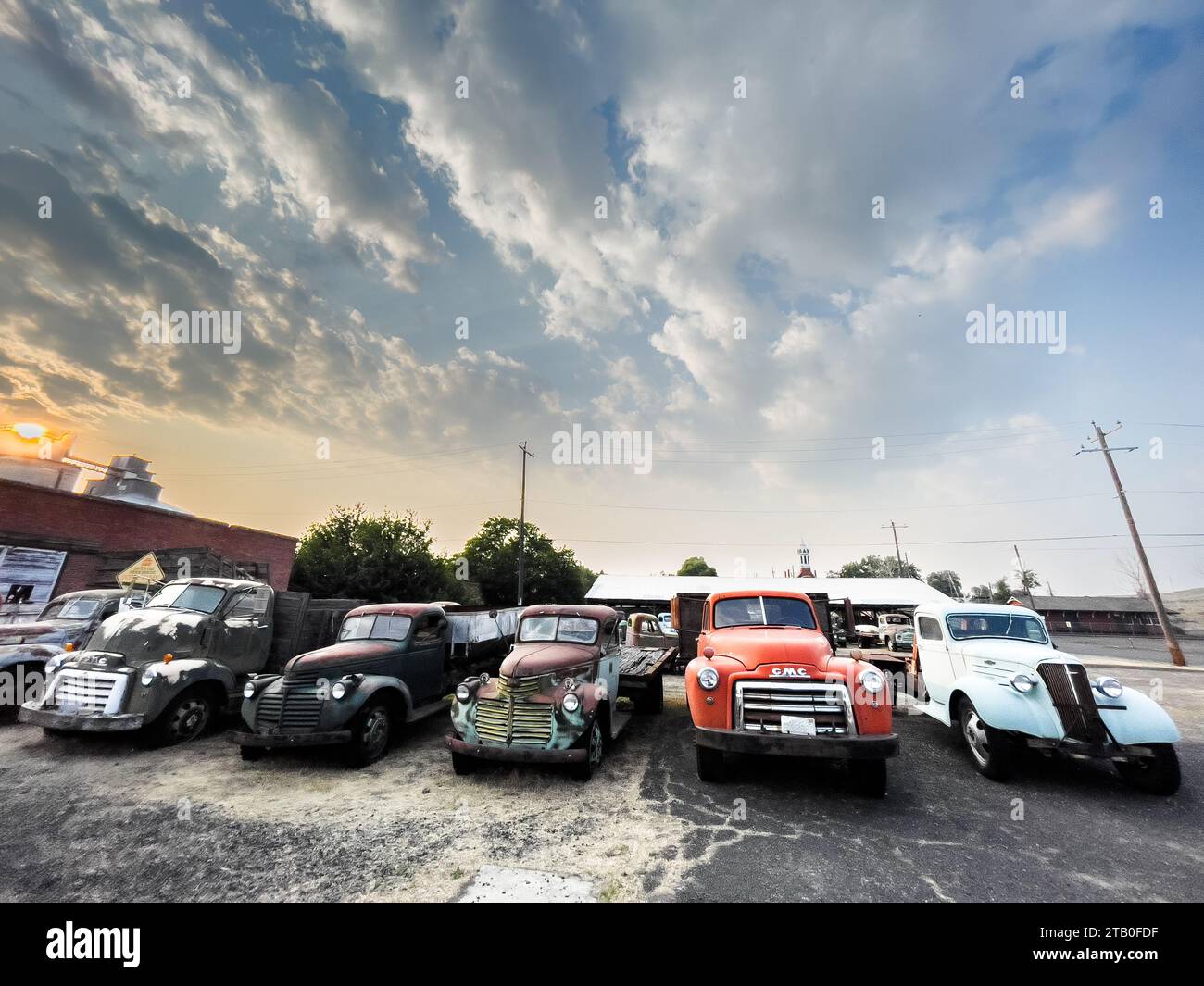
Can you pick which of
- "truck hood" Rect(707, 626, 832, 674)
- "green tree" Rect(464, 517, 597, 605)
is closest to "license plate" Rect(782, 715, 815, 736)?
"truck hood" Rect(707, 626, 832, 674)

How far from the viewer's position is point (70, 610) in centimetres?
909

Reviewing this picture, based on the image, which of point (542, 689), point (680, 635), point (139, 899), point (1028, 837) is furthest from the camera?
point (680, 635)

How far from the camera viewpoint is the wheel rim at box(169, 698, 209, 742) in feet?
21.9

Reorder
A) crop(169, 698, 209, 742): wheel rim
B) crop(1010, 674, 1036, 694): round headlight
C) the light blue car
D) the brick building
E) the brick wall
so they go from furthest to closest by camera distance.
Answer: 1. the brick wall
2. the brick building
3. crop(169, 698, 209, 742): wheel rim
4. crop(1010, 674, 1036, 694): round headlight
5. the light blue car

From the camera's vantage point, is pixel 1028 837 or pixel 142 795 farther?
pixel 142 795

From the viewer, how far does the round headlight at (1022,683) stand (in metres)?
5.39

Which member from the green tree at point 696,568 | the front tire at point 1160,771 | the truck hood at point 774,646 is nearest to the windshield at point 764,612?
the truck hood at point 774,646

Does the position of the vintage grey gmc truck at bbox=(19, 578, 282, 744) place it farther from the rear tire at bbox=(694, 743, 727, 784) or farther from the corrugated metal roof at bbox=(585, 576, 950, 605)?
the corrugated metal roof at bbox=(585, 576, 950, 605)

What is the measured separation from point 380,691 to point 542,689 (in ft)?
8.26

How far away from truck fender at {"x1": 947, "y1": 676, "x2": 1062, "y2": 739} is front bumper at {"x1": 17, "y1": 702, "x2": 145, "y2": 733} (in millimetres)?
10576

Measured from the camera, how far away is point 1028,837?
4254mm

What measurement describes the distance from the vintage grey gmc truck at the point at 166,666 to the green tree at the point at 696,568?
74.3 meters
